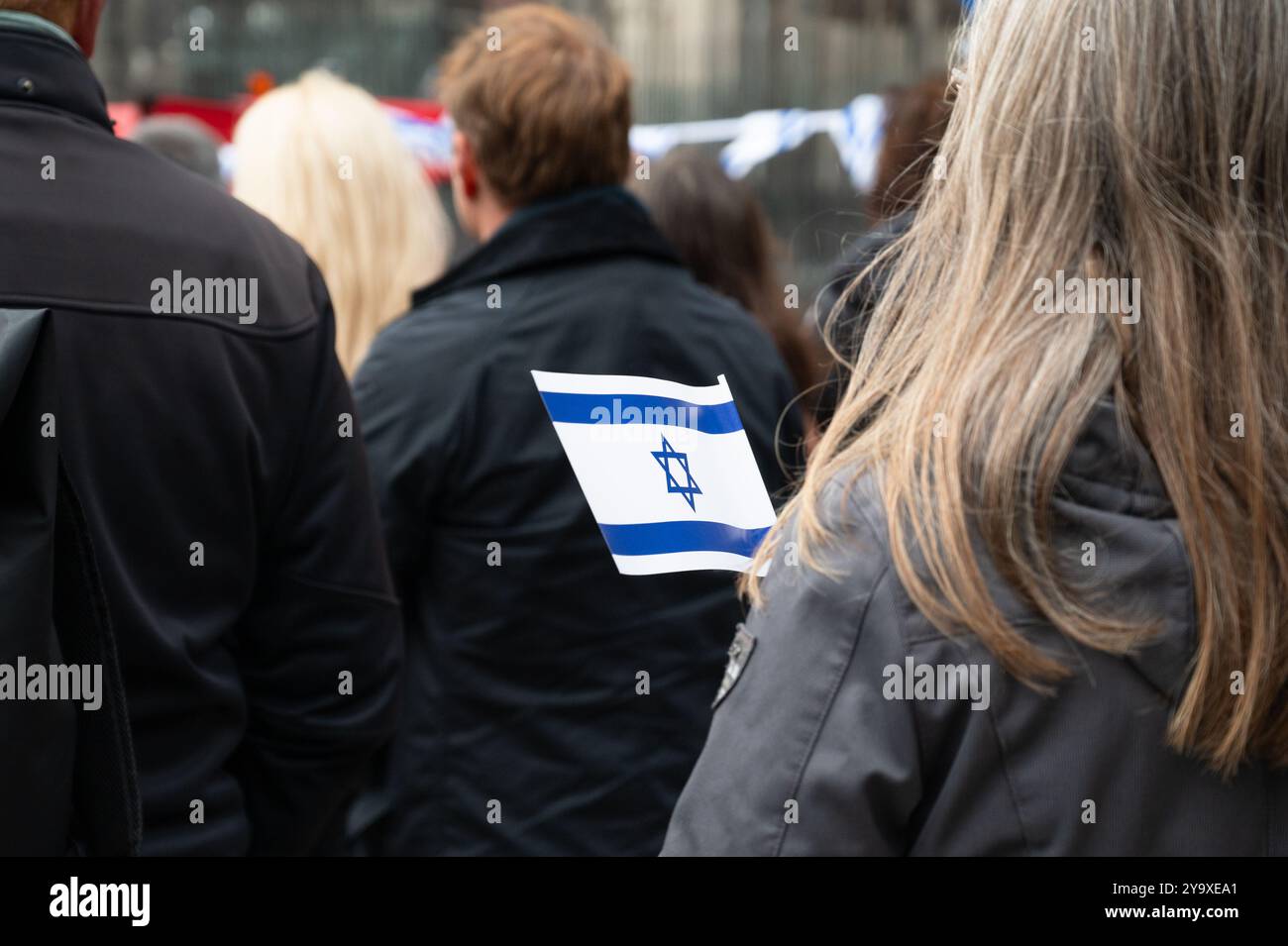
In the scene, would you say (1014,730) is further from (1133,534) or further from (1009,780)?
(1133,534)

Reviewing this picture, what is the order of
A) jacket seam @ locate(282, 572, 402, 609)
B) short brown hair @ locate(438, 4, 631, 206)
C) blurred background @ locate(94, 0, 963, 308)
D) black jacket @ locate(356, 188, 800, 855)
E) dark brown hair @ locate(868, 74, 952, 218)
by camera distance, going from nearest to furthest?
jacket seam @ locate(282, 572, 402, 609), black jacket @ locate(356, 188, 800, 855), short brown hair @ locate(438, 4, 631, 206), dark brown hair @ locate(868, 74, 952, 218), blurred background @ locate(94, 0, 963, 308)

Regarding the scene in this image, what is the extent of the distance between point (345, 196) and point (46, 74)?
1.70 meters

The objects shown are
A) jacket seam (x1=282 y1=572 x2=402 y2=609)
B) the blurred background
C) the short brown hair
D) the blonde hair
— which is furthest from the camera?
the blurred background

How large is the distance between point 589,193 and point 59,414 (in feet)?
4.10

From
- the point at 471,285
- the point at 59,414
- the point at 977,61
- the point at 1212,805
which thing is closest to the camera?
the point at 1212,805

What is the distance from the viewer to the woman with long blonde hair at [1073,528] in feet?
4.16

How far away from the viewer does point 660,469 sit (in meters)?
1.48

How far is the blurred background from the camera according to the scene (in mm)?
10352

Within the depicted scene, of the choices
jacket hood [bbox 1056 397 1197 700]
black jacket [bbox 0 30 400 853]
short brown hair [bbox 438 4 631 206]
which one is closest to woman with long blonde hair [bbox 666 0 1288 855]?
jacket hood [bbox 1056 397 1197 700]

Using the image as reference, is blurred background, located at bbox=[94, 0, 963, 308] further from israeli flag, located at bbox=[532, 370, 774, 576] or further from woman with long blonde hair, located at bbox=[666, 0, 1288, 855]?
woman with long blonde hair, located at bbox=[666, 0, 1288, 855]

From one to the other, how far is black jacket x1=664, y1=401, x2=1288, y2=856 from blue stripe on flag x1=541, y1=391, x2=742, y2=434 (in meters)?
0.26
